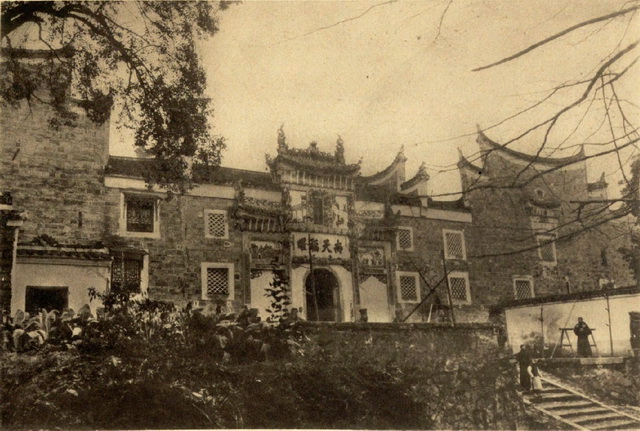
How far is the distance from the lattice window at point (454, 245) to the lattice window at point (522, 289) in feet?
1.38

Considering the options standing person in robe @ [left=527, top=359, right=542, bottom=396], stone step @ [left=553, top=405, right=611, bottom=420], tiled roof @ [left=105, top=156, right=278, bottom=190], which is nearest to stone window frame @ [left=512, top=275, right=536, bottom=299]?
standing person in robe @ [left=527, top=359, right=542, bottom=396]

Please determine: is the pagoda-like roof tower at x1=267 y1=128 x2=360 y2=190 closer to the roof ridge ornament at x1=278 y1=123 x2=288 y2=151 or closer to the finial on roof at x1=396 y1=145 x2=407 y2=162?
the roof ridge ornament at x1=278 y1=123 x2=288 y2=151

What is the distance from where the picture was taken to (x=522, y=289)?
432 cm

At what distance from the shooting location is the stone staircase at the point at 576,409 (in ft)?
12.1

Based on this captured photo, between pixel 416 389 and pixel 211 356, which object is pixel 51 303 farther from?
pixel 416 389

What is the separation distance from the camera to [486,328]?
429cm

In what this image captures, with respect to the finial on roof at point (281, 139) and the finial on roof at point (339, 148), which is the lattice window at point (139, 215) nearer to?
the finial on roof at point (281, 139)

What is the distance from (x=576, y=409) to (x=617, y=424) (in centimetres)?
25

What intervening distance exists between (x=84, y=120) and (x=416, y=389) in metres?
2.68

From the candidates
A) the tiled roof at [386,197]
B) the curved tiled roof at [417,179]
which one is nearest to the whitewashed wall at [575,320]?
the tiled roof at [386,197]

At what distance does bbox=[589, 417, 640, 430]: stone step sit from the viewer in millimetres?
3654

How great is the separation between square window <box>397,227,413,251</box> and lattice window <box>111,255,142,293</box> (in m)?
1.79

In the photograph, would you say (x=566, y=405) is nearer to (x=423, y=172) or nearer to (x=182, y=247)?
(x=423, y=172)

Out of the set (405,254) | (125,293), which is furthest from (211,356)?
(405,254)
